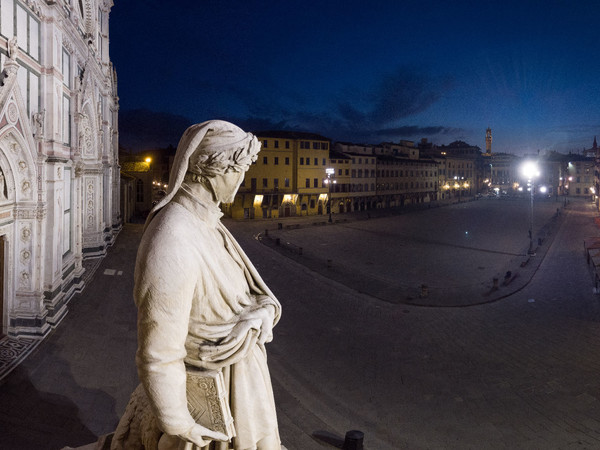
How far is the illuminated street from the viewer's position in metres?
8.27

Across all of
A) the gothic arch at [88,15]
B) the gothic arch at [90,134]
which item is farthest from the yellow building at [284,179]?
the gothic arch at [88,15]

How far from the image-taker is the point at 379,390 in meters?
10.2

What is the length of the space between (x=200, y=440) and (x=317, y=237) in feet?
117

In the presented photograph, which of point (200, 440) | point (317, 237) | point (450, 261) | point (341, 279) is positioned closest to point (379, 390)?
→ point (200, 440)

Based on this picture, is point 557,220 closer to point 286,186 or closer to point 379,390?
point 286,186

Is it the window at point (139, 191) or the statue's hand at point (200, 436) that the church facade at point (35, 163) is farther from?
the window at point (139, 191)

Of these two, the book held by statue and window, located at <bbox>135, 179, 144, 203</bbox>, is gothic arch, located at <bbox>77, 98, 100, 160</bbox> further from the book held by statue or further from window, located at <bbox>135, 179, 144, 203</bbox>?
window, located at <bbox>135, 179, 144, 203</bbox>

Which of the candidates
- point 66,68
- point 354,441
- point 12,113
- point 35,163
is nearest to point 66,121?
point 66,68

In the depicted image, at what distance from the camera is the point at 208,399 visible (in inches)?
99.7

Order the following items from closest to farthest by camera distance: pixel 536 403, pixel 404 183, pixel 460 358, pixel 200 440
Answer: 1. pixel 200 440
2. pixel 536 403
3. pixel 460 358
4. pixel 404 183

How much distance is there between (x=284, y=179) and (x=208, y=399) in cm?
5685

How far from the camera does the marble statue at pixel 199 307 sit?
2338mm

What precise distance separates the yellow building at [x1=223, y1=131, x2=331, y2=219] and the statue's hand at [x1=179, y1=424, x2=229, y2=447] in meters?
51.9

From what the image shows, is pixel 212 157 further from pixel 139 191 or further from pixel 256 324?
pixel 139 191
